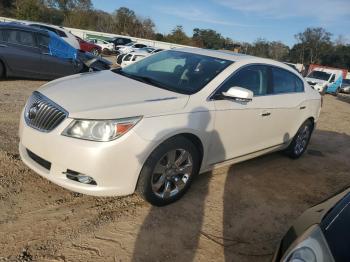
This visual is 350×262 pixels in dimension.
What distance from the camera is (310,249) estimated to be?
2.03m

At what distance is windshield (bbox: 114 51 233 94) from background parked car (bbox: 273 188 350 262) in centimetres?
200

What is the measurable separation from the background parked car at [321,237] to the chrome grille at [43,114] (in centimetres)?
217

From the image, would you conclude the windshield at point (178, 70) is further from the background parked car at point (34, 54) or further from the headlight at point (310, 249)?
the background parked car at point (34, 54)

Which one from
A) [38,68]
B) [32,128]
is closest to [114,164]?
[32,128]

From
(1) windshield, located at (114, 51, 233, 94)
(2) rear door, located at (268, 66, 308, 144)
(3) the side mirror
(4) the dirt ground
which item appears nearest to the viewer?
(4) the dirt ground

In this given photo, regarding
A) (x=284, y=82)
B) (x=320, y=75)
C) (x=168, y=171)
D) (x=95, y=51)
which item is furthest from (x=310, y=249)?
(x=320, y=75)

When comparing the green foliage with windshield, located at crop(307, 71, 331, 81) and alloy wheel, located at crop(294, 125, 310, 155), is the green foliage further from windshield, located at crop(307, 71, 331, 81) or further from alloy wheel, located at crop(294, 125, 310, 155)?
alloy wheel, located at crop(294, 125, 310, 155)

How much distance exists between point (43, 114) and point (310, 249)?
2643 mm

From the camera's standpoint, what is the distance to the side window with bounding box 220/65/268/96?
14.5 feet

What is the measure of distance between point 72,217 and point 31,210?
0.39m

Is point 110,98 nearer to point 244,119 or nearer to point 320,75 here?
point 244,119

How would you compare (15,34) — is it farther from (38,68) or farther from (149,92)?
(149,92)

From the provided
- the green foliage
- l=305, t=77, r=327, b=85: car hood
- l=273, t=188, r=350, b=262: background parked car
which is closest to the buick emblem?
l=273, t=188, r=350, b=262: background parked car

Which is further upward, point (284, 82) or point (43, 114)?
point (284, 82)
